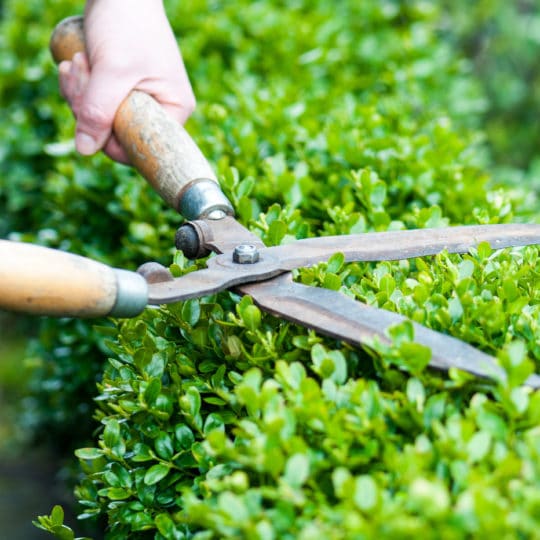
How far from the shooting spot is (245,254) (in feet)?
6.82

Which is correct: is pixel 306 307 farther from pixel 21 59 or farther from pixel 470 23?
pixel 470 23

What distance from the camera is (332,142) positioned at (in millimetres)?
3066

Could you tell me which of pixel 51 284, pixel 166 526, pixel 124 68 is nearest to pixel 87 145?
pixel 124 68

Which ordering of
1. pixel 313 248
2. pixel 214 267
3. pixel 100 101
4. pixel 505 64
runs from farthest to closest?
pixel 505 64
pixel 100 101
pixel 313 248
pixel 214 267

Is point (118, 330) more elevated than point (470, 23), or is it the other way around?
point (118, 330)

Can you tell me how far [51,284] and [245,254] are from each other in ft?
1.57

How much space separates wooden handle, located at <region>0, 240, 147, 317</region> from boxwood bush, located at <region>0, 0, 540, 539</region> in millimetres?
205

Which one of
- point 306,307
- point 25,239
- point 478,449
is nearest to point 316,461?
point 478,449

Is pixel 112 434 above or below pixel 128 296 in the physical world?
below

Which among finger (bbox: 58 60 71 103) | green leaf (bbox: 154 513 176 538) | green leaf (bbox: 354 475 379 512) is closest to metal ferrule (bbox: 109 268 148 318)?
green leaf (bbox: 154 513 176 538)

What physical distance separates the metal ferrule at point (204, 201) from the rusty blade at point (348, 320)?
39 cm

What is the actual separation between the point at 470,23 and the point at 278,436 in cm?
497

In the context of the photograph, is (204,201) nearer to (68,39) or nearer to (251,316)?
(251,316)

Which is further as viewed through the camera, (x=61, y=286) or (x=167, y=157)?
(x=167, y=157)
